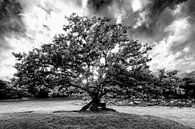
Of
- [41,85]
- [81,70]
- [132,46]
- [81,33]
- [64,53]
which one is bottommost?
[41,85]

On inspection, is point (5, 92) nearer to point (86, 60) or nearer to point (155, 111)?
point (155, 111)

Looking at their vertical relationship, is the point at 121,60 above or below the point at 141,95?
above

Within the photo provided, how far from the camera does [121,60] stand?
44.0ft

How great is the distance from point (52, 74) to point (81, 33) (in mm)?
3852

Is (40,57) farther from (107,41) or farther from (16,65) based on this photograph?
(107,41)

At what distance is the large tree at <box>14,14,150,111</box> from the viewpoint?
1205cm

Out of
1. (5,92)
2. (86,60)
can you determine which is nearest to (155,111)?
(86,60)

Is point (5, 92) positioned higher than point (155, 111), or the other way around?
point (5, 92)

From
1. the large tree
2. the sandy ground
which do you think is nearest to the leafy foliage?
the sandy ground

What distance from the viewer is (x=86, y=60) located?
12.4m

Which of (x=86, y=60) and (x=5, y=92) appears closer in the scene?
(x=86, y=60)

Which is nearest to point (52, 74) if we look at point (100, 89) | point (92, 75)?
point (92, 75)

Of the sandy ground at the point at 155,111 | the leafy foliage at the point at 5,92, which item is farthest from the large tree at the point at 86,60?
the leafy foliage at the point at 5,92

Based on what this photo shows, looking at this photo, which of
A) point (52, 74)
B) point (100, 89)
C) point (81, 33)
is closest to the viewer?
point (52, 74)
